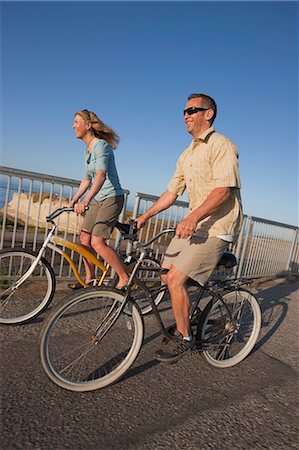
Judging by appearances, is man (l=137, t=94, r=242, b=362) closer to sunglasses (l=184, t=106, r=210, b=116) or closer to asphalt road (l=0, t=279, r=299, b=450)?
sunglasses (l=184, t=106, r=210, b=116)

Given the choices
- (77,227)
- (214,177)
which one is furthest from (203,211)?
(77,227)

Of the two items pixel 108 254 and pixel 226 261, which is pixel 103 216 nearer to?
pixel 108 254

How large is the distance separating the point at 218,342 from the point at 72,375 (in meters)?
1.38

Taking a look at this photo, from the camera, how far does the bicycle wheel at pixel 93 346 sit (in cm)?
253

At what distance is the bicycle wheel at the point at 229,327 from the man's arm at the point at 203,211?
33.1 inches

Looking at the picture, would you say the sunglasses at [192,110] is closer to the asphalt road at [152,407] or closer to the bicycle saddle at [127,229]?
the bicycle saddle at [127,229]

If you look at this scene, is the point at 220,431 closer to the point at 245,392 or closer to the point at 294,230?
the point at 245,392

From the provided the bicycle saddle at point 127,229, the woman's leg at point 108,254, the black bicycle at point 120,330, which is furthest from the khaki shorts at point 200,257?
the woman's leg at point 108,254

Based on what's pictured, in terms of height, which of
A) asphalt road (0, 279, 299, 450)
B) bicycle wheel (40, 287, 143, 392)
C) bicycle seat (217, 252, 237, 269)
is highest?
bicycle seat (217, 252, 237, 269)

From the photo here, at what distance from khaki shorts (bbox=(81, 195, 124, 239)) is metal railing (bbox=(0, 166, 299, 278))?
0.46 metres

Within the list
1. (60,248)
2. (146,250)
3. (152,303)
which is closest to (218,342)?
(152,303)

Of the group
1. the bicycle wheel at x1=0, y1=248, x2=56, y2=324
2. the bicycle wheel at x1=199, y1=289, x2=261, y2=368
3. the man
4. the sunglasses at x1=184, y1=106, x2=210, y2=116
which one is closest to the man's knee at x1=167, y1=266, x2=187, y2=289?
the man

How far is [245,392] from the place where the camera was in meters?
2.98

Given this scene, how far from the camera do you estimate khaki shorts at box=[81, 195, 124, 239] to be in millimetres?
3863
